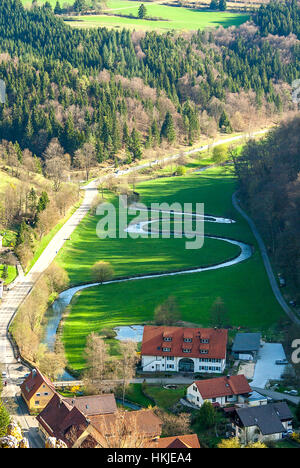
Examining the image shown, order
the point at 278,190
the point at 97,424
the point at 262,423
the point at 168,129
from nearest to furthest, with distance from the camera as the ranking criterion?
1. the point at 97,424
2. the point at 262,423
3. the point at 278,190
4. the point at 168,129

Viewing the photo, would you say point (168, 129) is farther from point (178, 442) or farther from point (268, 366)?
point (178, 442)

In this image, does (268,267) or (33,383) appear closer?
(33,383)

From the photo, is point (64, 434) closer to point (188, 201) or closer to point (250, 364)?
point (250, 364)

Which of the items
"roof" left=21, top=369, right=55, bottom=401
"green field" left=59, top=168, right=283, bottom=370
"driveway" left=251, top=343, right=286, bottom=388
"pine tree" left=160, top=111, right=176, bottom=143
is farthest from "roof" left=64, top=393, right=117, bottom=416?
"pine tree" left=160, top=111, right=176, bottom=143

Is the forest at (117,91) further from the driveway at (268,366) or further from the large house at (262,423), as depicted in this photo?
the large house at (262,423)

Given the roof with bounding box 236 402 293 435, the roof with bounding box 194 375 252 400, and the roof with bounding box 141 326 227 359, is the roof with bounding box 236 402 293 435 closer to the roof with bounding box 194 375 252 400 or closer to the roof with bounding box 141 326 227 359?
the roof with bounding box 194 375 252 400

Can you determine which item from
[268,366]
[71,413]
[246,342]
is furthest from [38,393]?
[246,342]
